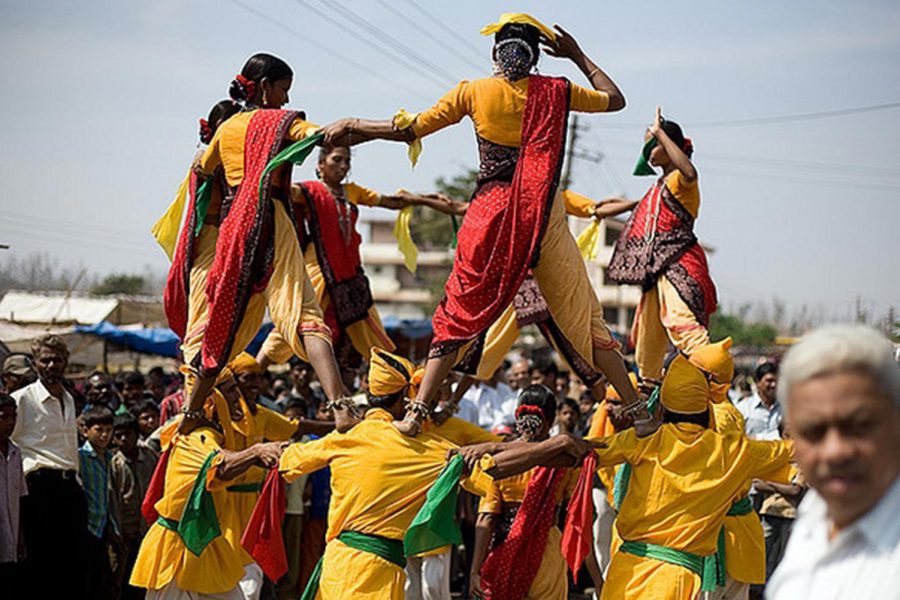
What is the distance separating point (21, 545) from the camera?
23.2ft

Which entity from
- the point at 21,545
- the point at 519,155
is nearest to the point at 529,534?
the point at 519,155

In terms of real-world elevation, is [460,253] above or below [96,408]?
above

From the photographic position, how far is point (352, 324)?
7.91 m

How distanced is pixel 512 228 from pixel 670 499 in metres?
1.48

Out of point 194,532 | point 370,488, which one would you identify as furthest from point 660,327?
point 194,532

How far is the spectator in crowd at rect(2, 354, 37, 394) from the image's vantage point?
7906 mm

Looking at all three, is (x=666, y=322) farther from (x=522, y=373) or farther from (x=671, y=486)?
(x=522, y=373)

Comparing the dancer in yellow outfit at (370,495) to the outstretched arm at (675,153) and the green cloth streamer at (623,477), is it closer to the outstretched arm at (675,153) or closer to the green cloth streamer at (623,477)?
the green cloth streamer at (623,477)

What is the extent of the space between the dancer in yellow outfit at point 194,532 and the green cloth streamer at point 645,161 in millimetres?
2917

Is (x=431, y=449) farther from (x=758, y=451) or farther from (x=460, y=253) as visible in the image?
(x=758, y=451)

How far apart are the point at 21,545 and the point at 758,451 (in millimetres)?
4305

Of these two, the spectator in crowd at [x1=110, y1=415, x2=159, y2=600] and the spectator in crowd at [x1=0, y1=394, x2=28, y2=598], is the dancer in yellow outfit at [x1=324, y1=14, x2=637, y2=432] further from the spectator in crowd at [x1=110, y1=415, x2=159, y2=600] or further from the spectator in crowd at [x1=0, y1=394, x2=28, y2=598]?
the spectator in crowd at [x1=110, y1=415, x2=159, y2=600]

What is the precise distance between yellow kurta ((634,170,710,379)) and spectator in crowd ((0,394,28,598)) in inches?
146

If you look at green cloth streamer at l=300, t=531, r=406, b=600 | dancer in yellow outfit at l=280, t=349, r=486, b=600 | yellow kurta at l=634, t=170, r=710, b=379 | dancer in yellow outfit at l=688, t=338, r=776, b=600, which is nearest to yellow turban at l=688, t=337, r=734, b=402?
dancer in yellow outfit at l=688, t=338, r=776, b=600
